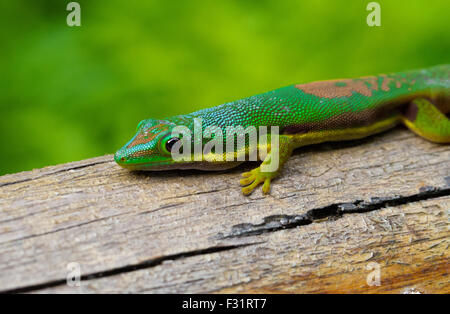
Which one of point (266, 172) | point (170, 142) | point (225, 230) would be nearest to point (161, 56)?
point (170, 142)

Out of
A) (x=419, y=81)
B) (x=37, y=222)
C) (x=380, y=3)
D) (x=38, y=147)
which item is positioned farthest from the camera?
(x=380, y=3)

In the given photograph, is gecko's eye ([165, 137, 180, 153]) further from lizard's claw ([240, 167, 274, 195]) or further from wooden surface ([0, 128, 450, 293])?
lizard's claw ([240, 167, 274, 195])

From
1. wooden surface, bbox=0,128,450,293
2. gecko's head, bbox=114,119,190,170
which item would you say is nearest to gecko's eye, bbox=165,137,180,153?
gecko's head, bbox=114,119,190,170

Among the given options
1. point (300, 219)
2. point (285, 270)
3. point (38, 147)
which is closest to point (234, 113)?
point (300, 219)

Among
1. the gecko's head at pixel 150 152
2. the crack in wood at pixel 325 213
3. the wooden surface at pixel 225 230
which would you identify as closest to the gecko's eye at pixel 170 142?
the gecko's head at pixel 150 152

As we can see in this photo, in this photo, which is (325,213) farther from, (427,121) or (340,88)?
(427,121)

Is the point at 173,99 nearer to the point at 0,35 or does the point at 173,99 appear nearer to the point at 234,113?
the point at 234,113

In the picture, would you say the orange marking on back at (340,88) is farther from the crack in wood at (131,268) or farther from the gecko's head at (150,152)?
the crack in wood at (131,268)
